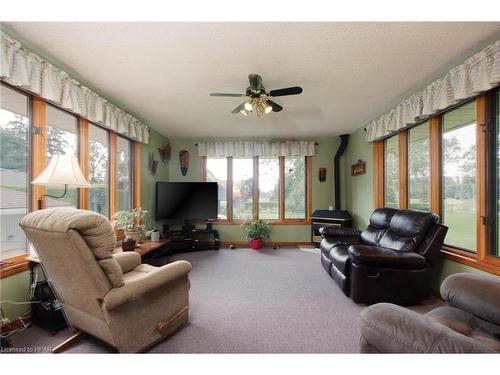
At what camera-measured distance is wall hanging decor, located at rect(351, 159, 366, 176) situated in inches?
152

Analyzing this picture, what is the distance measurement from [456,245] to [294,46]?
2.68m

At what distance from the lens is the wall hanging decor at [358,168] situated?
386cm

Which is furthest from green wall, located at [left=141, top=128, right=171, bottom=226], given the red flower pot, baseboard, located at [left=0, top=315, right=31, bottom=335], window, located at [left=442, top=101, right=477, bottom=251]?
window, located at [left=442, top=101, right=477, bottom=251]

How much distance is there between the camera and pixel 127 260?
190 cm

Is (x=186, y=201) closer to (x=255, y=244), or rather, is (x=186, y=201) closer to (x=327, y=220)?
(x=255, y=244)

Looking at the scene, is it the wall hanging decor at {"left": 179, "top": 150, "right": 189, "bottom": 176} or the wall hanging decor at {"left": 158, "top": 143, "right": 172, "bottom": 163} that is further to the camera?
the wall hanging decor at {"left": 179, "top": 150, "right": 189, "bottom": 176}

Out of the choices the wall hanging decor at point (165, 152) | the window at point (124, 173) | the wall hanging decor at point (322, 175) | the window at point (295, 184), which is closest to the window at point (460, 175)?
the wall hanging decor at point (322, 175)

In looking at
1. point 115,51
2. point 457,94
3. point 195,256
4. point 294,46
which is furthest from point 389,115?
point 195,256

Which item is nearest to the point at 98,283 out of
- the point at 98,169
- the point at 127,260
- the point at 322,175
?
the point at 127,260

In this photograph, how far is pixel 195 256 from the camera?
12.5 ft

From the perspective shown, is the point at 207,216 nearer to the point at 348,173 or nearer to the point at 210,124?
the point at 210,124

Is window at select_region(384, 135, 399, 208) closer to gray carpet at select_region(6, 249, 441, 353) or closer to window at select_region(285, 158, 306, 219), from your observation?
gray carpet at select_region(6, 249, 441, 353)

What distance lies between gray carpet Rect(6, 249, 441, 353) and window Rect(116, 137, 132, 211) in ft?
5.25

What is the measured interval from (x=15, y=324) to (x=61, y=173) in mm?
1273
